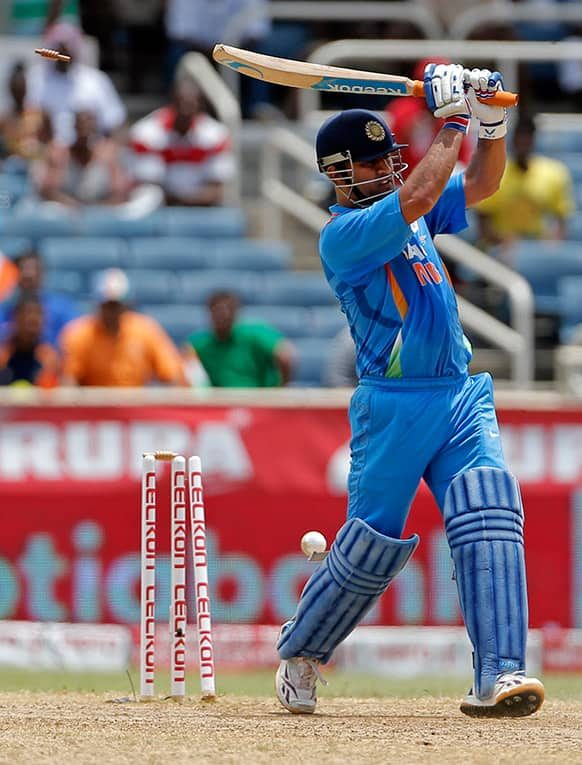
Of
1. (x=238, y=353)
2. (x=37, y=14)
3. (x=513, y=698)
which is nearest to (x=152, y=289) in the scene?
(x=238, y=353)

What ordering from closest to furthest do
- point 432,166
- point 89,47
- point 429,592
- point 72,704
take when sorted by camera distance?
point 432,166 → point 72,704 → point 429,592 → point 89,47

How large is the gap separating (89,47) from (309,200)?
2470 mm

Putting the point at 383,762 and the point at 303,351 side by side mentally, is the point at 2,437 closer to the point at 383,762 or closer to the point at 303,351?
the point at 303,351

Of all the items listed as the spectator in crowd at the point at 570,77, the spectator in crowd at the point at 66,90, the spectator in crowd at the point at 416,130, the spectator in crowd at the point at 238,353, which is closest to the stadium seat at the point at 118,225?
the spectator in crowd at the point at 66,90

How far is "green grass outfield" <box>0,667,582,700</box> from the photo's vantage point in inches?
329

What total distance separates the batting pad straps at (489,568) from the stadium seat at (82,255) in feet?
24.3

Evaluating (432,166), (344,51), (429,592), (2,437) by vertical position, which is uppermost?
(344,51)

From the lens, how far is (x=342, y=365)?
1216cm

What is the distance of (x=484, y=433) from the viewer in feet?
21.7

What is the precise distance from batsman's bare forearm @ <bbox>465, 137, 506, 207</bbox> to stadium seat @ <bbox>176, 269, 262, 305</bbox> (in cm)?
640

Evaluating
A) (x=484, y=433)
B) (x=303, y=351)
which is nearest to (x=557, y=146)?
(x=303, y=351)

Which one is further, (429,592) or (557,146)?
(557,146)

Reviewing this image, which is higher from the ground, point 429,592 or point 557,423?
point 557,423

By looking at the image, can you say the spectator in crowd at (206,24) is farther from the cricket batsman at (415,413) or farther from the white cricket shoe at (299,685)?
the white cricket shoe at (299,685)
